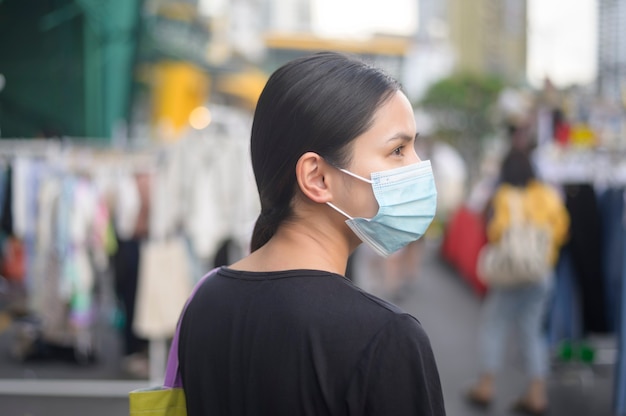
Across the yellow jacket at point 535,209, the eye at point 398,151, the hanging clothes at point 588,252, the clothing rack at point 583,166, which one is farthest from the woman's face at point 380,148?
the hanging clothes at point 588,252

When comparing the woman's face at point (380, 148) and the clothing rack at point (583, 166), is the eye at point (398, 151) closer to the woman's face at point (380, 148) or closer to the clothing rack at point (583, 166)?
the woman's face at point (380, 148)

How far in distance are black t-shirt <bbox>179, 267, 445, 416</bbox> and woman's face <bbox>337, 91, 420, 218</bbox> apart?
6.8 inches

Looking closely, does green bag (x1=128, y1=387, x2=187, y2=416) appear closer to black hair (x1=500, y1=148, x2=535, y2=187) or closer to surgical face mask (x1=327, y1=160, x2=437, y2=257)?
surgical face mask (x1=327, y1=160, x2=437, y2=257)

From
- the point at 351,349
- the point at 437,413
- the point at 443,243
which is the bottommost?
the point at 443,243

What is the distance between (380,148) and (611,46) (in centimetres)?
829

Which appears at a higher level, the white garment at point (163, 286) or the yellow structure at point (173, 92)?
the yellow structure at point (173, 92)

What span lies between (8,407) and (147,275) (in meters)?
1.36

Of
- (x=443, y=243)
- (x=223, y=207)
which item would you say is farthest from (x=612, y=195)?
(x=443, y=243)

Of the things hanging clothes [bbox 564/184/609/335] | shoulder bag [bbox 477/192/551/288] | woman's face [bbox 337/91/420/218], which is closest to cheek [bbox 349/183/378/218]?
woman's face [bbox 337/91/420/218]

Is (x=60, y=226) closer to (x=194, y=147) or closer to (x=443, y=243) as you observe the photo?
(x=194, y=147)

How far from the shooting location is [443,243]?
12984 millimetres

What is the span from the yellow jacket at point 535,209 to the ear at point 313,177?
149 inches

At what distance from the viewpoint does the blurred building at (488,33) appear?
8038 centimetres

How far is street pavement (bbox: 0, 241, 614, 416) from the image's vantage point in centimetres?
515
